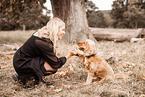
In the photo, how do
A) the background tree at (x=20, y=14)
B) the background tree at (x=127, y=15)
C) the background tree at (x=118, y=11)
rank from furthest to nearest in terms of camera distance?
the background tree at (x=118, y=11) < the background tree at (x=127, y=15) < the background tree at (x=20, y=14)

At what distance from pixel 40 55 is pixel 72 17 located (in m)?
5.26

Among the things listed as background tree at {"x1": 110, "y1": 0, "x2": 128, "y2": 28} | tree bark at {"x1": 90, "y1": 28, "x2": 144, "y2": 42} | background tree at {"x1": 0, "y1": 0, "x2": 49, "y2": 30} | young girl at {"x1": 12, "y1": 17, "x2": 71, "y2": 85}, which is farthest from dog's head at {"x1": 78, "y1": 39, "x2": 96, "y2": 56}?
background tree at {"x1": 110, "y1": 0, "x2": 128, "y2": 28}

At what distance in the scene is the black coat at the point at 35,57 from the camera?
284 cm

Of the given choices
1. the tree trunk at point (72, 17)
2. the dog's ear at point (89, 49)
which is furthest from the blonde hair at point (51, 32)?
the tree trunk at point (72, 17)

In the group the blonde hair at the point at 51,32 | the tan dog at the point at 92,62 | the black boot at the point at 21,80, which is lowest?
the black boot at the point at 21,80

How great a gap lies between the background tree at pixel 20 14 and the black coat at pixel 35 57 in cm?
504

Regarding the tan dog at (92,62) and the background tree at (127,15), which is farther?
the background tree at (127,15)

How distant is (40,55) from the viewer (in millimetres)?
3010

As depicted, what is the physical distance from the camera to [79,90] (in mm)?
2816

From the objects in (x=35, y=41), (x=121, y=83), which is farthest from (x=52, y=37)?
(x=121, y=83)

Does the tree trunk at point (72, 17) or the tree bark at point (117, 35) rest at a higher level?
the tree trunk at point (72, 17)

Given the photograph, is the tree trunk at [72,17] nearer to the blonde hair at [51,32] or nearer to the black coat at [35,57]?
the blonde hair at [51,32]

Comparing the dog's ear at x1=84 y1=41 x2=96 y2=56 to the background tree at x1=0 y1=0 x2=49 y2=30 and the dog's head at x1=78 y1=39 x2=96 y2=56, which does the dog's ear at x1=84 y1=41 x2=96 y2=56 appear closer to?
the dog's head at x1=78 y1=39 x2=96 y2=56

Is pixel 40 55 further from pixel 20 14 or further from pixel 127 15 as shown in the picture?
pixel 127 15
